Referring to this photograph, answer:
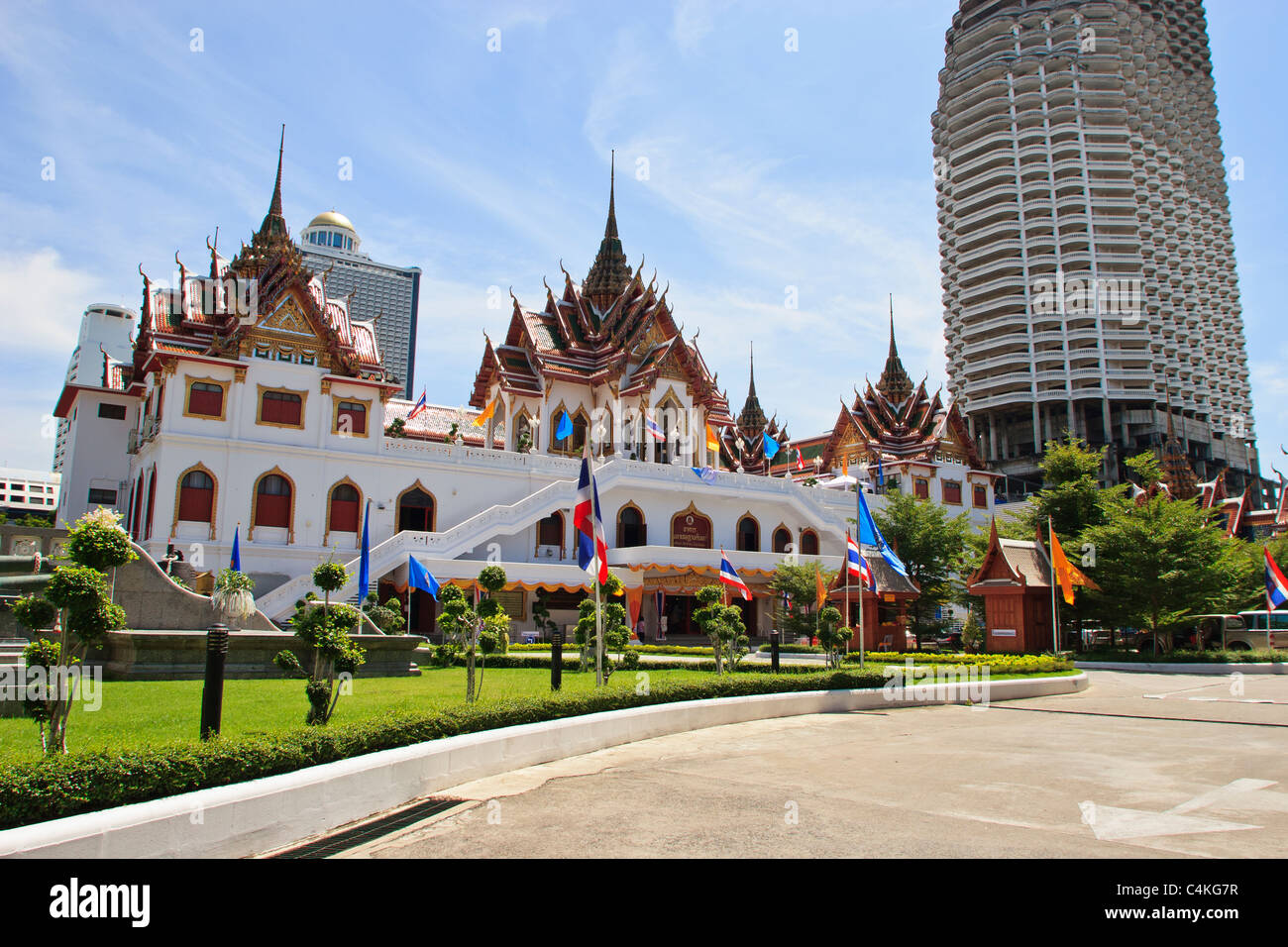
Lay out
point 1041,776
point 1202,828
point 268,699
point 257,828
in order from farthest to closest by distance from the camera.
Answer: point 268,699
point 1041,776
point 1202,828
point 257,828

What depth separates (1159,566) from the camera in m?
26.9

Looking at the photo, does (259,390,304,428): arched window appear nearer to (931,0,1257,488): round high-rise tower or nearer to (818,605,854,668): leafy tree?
(818,605,854,668): leafy tree

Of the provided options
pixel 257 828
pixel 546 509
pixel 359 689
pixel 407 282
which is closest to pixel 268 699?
pixel 359 689

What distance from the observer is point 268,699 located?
1181cm

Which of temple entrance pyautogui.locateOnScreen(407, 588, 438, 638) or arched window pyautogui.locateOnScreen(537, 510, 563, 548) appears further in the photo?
arched window pyautogui.locateOnScreen(537, 510, 563, 548)

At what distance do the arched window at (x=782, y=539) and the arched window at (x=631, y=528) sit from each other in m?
7.07

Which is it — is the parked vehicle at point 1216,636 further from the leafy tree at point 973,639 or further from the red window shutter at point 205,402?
the red window shutter at point 205,402

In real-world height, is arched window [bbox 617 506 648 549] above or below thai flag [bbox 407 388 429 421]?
below

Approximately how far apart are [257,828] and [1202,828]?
671cm

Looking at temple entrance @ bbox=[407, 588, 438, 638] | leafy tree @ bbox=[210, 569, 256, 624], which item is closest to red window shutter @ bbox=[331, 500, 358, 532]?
temple entrance @ bbox=[407, 588, 438, 638]

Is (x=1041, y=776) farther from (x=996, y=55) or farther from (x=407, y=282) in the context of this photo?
(x=407, y=282)

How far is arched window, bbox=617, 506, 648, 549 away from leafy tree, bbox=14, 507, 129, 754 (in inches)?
1198

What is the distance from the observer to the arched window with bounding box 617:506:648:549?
1505 inches

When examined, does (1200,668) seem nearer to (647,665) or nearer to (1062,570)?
(1062,570)
